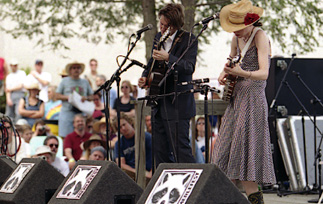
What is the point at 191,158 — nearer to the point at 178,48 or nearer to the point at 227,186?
the point at 178,48

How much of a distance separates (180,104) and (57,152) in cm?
416

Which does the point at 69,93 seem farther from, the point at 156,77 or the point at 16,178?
the point at 156,77

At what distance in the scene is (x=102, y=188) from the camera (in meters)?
5.01

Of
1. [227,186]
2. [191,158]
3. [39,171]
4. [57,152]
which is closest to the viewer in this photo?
[227,186]

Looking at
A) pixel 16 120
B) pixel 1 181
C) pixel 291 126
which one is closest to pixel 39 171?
pixel 1 181

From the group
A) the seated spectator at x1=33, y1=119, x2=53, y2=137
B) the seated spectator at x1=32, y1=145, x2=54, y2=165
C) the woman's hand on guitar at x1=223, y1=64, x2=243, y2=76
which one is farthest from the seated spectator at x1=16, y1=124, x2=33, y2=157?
the woman's hand on guitar at x1=223, y1=64, x2=243, y2=76

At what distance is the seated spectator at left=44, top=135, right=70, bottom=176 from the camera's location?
29.6ft

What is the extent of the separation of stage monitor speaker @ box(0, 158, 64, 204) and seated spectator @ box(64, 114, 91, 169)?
13.5 feet

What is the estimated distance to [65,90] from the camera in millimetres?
10961

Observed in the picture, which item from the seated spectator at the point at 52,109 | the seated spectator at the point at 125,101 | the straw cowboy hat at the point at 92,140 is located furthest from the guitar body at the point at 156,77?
the seated spectator at the point at 52,109

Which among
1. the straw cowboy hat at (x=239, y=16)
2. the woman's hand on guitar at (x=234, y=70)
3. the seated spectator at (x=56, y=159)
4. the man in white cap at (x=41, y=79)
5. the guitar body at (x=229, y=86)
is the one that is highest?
the straw cowboy hat at (x=239, y=16)

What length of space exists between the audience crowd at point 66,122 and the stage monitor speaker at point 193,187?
3.52m

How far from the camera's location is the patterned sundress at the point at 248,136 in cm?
524

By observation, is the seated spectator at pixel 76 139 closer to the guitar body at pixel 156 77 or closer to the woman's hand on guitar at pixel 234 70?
the guitar body at pixel 156 77
